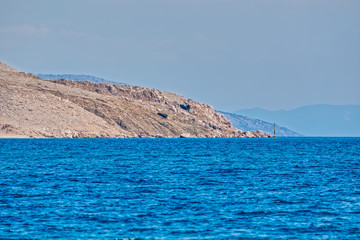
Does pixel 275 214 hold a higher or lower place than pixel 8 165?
lower

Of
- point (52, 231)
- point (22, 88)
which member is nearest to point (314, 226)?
point (52, 231)

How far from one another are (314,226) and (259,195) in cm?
1077

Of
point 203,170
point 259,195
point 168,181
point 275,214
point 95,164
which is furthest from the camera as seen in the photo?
point 95,164

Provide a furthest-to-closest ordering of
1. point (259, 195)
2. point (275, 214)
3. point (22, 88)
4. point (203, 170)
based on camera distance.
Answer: point (22, 88) < point (203, 170) < point (259, 195) < point (275, 214)

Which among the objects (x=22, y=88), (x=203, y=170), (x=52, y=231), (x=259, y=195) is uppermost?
(x=22, y=88)

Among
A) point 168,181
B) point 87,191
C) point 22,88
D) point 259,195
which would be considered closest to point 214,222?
point 259,195

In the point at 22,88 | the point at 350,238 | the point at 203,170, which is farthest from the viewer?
the point at 22,88

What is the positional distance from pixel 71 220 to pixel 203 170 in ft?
105

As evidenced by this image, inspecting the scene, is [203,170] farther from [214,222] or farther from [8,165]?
[214,222]

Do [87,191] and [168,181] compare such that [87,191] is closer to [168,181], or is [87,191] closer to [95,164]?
[168,181]

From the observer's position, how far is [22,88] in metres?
197

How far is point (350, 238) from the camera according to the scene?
86.7ft

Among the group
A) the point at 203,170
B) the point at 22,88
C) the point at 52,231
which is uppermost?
the point at 22,88

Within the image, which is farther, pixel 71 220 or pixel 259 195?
pixel 259 195
